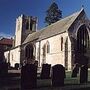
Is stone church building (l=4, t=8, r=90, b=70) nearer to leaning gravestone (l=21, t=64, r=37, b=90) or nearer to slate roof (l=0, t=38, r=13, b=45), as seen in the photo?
leaning gravestone (l=21, t=64, r=37, b=90)

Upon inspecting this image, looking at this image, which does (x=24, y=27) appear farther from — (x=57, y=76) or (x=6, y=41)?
(x=57, y=76)

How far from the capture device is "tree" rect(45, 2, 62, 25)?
82919mm

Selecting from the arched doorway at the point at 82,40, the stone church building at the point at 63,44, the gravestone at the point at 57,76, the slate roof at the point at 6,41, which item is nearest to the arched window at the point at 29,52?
the stone church building at the point at 63,44

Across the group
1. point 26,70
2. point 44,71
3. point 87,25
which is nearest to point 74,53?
point 87,25

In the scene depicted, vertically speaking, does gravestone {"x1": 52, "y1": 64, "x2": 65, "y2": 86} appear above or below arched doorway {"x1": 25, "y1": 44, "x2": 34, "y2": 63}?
below

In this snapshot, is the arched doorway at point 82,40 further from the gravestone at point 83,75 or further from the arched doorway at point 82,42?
the gravestone at point 83,75

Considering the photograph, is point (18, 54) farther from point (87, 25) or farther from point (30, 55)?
point (87, 25)

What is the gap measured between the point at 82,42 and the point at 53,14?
4278cm

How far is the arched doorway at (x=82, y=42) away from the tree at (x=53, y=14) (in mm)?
38900

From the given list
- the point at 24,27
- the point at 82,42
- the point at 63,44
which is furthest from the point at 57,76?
the point at 24,27

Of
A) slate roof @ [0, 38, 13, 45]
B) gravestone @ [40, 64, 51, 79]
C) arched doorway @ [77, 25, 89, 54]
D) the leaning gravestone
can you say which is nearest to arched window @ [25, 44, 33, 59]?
arched doorway @ [77, 25, 89, 54]

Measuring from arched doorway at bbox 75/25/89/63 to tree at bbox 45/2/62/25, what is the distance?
38900mm

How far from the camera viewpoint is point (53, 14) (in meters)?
85.1

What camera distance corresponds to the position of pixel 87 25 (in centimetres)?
4372
